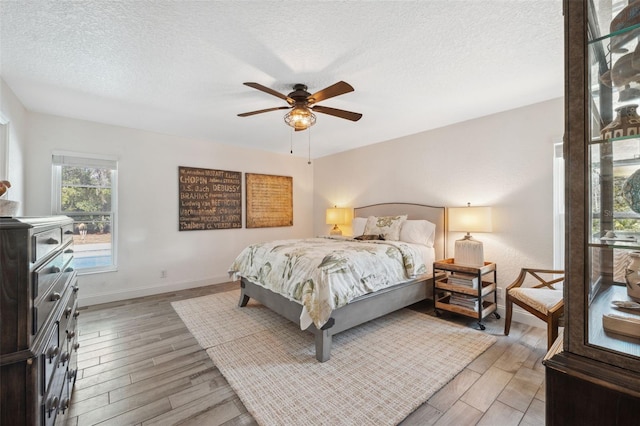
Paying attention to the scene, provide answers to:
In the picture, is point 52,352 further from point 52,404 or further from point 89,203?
point 89,203

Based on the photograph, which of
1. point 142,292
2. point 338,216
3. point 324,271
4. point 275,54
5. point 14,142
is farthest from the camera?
point 338,216

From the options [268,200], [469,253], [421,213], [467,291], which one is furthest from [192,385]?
[268,200]

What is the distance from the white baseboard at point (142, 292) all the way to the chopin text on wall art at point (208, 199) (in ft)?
3.04

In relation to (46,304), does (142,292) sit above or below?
below

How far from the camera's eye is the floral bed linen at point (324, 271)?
2.25m

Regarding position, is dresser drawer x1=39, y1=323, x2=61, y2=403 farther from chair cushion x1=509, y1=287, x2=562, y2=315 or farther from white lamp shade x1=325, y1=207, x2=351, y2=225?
white lamp shade x1=325, y1=207, x2=351, y2=225

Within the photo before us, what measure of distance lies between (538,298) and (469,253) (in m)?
0.83

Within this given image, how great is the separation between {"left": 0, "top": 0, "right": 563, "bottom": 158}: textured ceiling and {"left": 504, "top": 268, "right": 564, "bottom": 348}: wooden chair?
195cm

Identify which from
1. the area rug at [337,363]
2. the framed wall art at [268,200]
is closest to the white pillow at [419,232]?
the area rug at [337,363]

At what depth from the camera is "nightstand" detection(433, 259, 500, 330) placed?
111 inches

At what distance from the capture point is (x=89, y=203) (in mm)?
3623

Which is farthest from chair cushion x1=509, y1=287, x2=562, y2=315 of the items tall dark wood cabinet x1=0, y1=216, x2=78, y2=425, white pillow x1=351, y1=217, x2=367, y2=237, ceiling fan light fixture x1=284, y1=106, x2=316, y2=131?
tall dark wood cabinet x1=0, y1=216, x2=78, y2=425

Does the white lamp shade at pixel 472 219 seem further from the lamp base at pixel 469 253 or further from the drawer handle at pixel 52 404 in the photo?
the drawer handle at pixel 52 404

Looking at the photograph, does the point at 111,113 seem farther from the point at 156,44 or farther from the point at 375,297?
the point at 375,297
